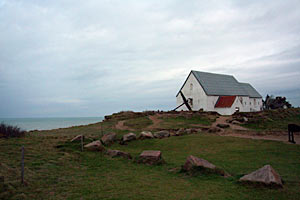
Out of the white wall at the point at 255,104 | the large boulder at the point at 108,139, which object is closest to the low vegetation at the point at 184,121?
the large boulder at the point at 108,139

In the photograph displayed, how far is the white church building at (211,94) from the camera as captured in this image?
1655 inches

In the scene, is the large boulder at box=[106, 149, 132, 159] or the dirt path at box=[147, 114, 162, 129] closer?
the large boulder at box=[106, 149, 132, 159]

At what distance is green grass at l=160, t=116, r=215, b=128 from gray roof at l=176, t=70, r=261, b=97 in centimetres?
1367

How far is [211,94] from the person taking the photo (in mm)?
42938

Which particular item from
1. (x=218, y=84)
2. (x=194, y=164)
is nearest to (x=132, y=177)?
(x=194, y=164)

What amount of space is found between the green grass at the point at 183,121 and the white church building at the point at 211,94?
1275 centimetres

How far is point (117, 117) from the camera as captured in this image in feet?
114

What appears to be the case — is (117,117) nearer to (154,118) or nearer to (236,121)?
(154,118)

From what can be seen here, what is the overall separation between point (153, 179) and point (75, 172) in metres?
3.43

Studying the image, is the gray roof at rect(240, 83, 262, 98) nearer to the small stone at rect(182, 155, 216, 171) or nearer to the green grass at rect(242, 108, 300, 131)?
the green grass at rect(242, 108, 300, 131)

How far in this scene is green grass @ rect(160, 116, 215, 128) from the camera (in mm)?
26786

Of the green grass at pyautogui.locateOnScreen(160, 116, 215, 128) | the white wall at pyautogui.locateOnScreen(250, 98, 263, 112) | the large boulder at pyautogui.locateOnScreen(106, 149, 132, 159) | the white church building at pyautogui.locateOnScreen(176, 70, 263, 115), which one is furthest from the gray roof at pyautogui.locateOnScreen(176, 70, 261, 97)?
the large boulder at pyautogui.locateOnScreen(106, 149, 132, 159)

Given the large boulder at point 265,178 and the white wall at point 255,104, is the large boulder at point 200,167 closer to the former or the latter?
the large boulder at point 265,178

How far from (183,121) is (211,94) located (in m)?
16.0
